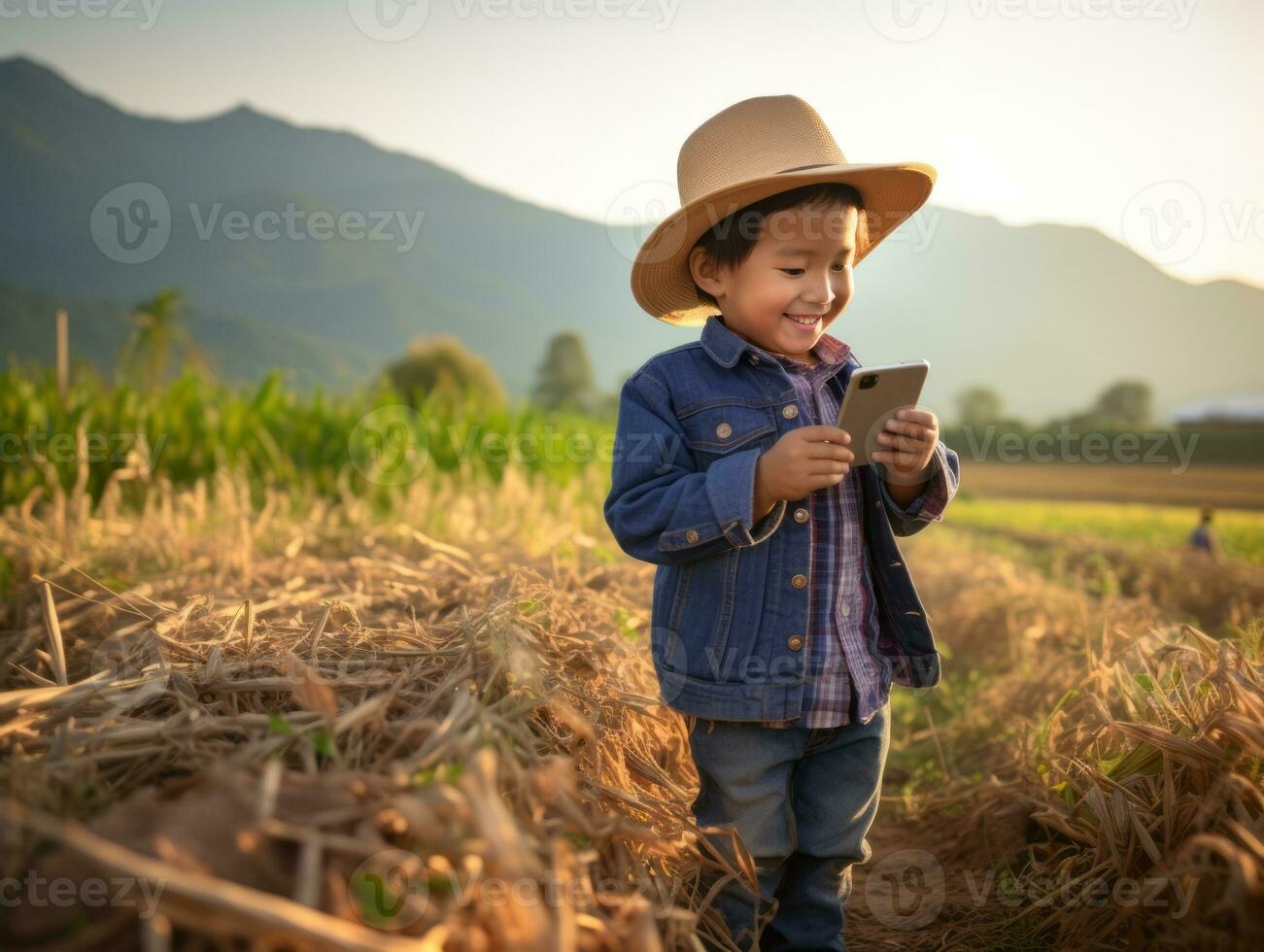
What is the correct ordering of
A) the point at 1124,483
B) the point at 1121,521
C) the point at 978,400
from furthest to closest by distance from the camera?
the point at 978,400
the point at 1124,483
the point at 1121,521

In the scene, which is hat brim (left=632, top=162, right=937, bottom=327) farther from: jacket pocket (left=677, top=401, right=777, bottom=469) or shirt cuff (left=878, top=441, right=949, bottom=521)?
shirt cuff (left=878, top=441, right=949, bottom=521)

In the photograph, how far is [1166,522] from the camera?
40.9 feet

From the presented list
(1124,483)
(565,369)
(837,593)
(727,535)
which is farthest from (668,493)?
(565,369)

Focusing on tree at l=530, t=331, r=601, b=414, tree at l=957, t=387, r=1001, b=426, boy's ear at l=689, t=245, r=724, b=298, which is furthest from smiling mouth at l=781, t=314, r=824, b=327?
tree at l=957, t=387, r=1001, b=426

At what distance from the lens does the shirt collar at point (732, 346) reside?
79.1 inches

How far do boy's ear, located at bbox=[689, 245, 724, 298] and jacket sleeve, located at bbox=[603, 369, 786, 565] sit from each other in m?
0.27

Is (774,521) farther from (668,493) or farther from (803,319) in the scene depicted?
(803,319)

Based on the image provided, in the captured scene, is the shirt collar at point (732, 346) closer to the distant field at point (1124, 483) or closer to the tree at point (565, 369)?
the distant field at point (1124, 483)

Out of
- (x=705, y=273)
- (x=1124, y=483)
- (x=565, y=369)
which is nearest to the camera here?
(x=705, y=273)

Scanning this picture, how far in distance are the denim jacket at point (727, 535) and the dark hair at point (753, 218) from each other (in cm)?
17

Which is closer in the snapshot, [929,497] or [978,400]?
[929,497]

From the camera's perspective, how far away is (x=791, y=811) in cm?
198

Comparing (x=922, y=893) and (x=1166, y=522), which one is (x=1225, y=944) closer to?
(x=922, y=893)

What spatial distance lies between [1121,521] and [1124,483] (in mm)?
8399
